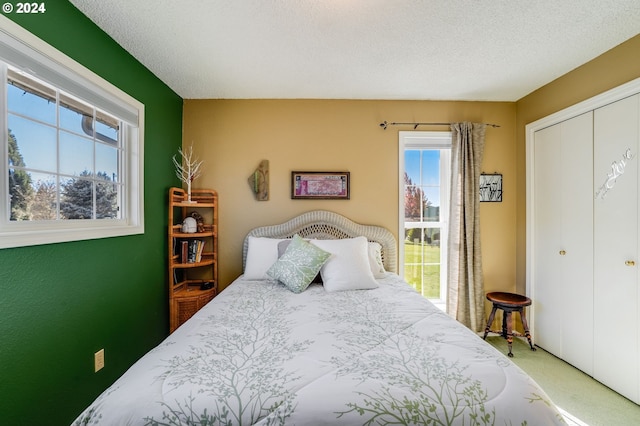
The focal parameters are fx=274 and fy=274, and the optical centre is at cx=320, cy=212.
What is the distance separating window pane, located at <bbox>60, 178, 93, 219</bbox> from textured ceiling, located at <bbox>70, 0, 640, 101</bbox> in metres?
1.06

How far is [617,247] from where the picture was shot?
2041 mm

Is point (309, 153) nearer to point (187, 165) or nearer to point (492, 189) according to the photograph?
point (187, 165)

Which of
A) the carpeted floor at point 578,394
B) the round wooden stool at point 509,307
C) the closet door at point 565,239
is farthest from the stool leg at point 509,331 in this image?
the closet door at point 565,239

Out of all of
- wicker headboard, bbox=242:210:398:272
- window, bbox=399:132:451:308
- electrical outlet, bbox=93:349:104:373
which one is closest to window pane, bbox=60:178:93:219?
electrical outlet, bbox=93:349:104:373

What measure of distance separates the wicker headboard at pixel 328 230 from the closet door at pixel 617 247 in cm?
163

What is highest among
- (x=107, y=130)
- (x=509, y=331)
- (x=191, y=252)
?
(x=107, y=130)

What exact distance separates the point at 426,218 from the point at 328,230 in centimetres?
117

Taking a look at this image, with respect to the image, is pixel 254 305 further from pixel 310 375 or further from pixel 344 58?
pixel 344 58

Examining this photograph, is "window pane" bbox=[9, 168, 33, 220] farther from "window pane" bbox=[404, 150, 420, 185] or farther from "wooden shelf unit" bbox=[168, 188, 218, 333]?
"window pane" bbox=[404, 150, 420, 185]

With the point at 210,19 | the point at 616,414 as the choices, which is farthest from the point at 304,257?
the point at 616,414

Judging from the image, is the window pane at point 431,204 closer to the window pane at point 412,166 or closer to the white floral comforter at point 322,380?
Result: the window pane at point 412,166

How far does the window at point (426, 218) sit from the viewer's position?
3121mm

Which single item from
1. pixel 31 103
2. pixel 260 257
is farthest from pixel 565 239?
pixel 31 103

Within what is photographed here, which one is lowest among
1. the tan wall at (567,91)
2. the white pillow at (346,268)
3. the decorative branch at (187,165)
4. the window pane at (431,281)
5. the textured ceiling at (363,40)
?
the window pane at (431,281)
